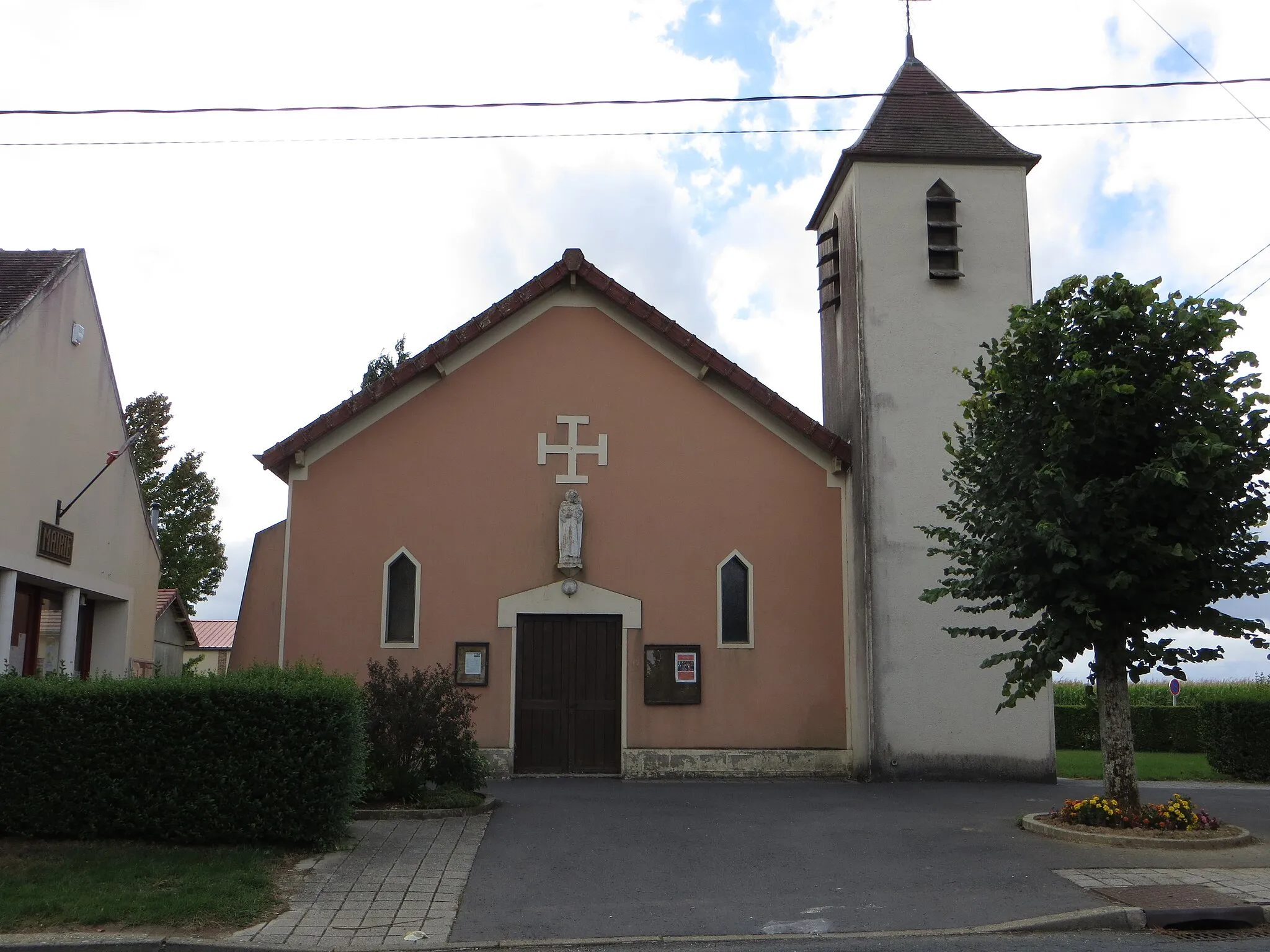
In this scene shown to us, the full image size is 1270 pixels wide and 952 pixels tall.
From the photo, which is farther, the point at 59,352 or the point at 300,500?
the point at 300,500

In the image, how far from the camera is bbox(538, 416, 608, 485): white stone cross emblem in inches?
688

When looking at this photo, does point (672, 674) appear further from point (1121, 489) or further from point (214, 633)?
point (214, 633)

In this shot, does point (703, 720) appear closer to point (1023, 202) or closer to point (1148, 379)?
point (1148, 379)

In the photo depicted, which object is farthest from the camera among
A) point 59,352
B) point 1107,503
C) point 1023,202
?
point 1023,202

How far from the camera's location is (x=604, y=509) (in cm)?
1739

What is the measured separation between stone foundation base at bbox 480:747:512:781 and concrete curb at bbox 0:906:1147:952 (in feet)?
28.7

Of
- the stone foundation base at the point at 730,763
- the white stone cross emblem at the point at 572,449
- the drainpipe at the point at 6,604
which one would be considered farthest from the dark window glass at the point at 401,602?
the drainpipe at the point at 6,604

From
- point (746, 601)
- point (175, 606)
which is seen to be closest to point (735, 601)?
point (746, 601)

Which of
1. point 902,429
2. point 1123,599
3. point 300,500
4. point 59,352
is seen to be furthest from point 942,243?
point 59,352

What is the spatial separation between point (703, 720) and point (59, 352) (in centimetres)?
1014

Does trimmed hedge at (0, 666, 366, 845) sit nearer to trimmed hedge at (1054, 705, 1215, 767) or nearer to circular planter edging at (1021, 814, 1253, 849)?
circular planter edging at (1021, 814, 1253, 849)

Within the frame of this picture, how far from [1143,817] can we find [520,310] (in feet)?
36.0

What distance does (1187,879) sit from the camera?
30.8 feet

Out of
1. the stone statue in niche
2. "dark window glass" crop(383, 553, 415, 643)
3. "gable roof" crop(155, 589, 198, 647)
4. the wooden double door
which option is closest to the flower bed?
the wooden double door
